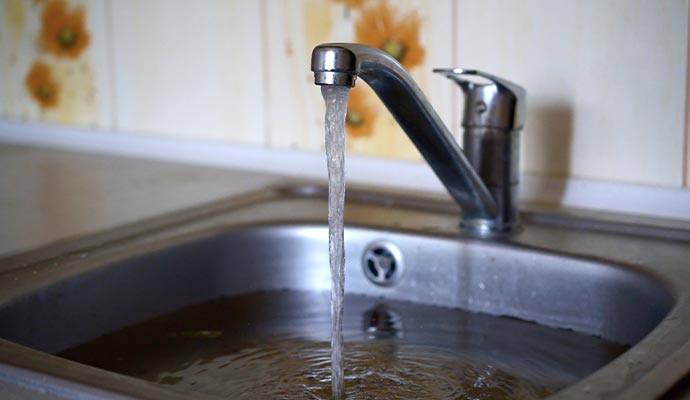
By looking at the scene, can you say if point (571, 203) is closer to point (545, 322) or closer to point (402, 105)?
point (545, 322)

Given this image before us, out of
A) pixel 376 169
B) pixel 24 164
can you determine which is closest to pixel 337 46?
pixel 376 169

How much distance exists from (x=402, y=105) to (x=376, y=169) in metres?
0.35

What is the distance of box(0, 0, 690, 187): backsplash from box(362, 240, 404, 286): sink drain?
0.19 metres

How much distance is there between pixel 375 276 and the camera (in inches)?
37.4

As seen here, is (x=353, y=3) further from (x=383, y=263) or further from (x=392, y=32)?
(x=383, y=263)

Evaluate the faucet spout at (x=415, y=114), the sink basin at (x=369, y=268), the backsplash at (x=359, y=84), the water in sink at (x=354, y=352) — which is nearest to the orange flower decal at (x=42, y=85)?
the backsplash at (x=359, y=84)

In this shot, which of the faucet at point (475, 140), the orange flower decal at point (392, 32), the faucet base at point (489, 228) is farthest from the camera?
the orange flower decal at point (392, 32)

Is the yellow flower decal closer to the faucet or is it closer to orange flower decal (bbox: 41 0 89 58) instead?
the faucet

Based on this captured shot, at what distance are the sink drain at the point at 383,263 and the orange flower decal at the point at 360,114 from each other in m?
0.22

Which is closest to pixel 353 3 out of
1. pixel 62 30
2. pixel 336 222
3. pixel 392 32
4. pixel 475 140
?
pixel 392 32

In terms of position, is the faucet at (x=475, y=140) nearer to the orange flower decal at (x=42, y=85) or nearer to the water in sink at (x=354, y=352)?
the water in sink at (x=354, y=352)

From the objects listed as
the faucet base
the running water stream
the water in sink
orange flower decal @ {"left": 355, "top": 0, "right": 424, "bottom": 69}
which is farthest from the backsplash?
the running water stream

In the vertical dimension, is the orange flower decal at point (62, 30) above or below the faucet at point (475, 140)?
above

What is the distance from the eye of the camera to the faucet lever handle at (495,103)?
86 centimetres
